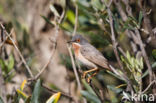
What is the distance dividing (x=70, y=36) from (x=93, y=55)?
1.04 meters

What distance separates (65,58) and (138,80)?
5.24ft

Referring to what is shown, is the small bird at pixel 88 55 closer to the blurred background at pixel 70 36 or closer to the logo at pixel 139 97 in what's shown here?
the blurred background at pixel 70 36

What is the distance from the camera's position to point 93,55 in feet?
13.9

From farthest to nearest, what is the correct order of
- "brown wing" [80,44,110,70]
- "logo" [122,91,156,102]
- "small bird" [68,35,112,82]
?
"small bird" [68,35,112,82]
"brown wing" [80,44,110,70]
"logo" [122,91,156,102]

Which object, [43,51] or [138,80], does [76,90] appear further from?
[138,80]

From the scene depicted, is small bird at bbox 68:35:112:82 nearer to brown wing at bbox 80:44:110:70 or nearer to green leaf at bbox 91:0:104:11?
brown wing at bbox 80:44:110:70

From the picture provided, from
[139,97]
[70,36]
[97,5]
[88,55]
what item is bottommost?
[139,97]

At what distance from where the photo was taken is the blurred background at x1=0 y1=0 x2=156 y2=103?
308cm

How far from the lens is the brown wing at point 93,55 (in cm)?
401

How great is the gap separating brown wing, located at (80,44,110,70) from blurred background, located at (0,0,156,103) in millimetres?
152

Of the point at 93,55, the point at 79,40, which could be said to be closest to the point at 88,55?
the point at 93,55

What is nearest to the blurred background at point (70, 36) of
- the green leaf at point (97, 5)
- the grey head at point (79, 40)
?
the green leaf at point (97, 5)

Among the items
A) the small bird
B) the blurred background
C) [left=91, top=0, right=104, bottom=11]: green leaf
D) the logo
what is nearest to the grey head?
the small bird

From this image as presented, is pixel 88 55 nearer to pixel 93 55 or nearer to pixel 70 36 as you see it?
pixel 93 55
